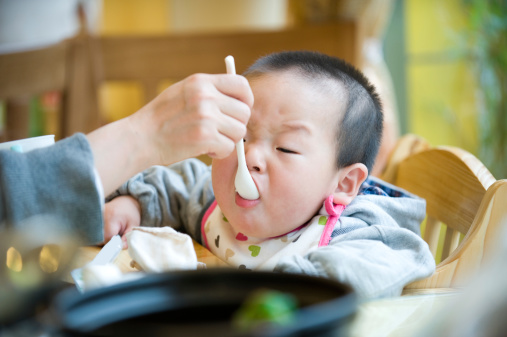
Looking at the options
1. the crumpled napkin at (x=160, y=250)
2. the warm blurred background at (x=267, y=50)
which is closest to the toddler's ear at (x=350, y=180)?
the crumpled napkin at (x=160, y=250)

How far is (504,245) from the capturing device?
9.5 inches

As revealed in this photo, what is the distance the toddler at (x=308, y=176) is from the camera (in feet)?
2.51

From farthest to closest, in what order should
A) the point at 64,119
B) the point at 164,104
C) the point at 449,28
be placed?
1. the point at 449,28
2. the point at 64,119
3. the point at 164,104

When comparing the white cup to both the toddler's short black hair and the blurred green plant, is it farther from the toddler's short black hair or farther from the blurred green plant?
the blurred green plant

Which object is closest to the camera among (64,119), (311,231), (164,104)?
(164,104)

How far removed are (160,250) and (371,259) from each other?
0.24 meters

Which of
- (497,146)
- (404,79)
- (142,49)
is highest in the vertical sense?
(142,49)

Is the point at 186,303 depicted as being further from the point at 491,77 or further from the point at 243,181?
the point at 491,77

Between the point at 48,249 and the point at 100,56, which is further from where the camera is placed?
the point at 100,56

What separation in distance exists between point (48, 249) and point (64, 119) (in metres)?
1.75

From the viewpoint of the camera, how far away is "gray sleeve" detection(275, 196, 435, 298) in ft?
Answer: 1.95

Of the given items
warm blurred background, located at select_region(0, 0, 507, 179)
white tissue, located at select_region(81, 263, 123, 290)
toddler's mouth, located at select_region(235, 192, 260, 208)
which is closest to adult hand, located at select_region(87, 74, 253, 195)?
toddler's mouth, located at select_region(235, 192, 260, 208)

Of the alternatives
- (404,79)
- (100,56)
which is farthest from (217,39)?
(404,79)

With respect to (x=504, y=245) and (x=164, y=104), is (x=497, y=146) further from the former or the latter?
(x=504, y=245)
